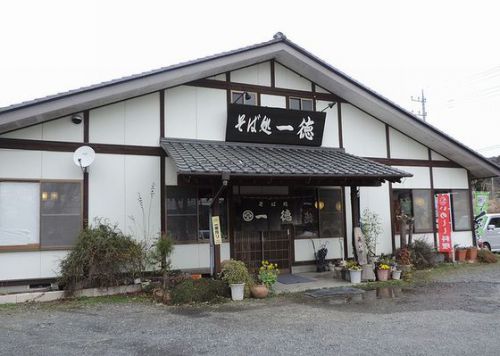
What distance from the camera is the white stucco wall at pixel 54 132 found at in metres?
9.08

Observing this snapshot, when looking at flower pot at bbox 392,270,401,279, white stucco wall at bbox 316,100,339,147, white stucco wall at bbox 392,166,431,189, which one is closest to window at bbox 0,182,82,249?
white stucco wall at bbox 316,100,339,147

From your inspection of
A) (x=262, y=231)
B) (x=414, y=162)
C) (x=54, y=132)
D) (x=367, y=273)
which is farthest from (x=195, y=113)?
(x=414, y=162)

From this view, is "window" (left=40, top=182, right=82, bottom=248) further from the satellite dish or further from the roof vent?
the roof vent

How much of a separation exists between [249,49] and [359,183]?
440 centimetres

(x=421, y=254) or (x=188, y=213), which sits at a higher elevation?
(x=188, y=213)

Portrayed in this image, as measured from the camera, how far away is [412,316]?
6953 millimetres

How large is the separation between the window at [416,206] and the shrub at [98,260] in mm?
8102

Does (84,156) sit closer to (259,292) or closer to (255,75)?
(259,292)

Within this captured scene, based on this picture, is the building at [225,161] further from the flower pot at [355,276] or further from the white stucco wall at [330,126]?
the flower pot at [355,276]

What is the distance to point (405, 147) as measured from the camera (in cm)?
1342

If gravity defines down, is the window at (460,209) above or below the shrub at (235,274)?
above

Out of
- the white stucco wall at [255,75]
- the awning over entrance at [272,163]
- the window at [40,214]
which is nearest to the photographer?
the awning over entrance at [272,163]

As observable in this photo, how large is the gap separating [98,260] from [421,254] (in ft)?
29.1

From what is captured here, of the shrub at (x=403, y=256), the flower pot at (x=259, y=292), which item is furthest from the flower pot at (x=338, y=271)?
the flower pot at (x=259, y=292)
